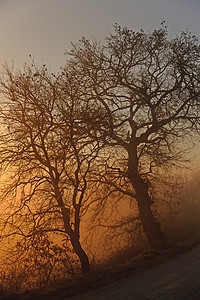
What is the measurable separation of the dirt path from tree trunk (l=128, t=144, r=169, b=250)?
3.62m

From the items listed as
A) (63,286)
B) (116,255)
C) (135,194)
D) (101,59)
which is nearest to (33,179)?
(63,286)

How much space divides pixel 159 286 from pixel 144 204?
620cm

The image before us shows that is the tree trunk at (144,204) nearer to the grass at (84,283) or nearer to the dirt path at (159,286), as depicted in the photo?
the grass at (84,283)

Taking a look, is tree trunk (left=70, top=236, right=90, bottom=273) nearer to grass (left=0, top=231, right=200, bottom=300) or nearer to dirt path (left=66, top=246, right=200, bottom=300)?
grass (left=0, top=231, right=200, bottom=300)

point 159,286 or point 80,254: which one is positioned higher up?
point 80,254

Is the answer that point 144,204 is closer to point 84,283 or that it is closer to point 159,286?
point 84,283

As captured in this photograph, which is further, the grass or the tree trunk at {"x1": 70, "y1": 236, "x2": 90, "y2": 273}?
the tree trunk at {"x1": 70, "y1": 236, "x2": 90, "y2": 273}

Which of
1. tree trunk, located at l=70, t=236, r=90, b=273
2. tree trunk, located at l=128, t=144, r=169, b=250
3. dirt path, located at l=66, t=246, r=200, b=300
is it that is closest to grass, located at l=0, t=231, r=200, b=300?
dirt path, located at l=66, t=246, r=200, b=300

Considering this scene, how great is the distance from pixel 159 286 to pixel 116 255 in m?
7.04

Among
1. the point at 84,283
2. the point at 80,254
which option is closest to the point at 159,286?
the point at 84,283

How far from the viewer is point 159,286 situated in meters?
6.85

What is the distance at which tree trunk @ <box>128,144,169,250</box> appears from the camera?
41.7 ft

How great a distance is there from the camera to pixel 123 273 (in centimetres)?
852

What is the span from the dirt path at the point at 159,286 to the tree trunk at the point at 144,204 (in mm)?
3617
